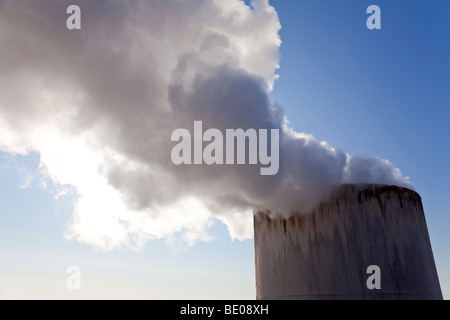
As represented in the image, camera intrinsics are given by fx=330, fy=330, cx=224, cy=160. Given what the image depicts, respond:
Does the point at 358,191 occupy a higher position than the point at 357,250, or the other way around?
the point at 358,191

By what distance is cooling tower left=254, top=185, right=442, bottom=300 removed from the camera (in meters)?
6.81

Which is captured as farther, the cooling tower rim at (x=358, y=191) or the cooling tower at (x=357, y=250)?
the cooling tower rim at (x=358, y=191)

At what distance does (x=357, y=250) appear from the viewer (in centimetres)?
696

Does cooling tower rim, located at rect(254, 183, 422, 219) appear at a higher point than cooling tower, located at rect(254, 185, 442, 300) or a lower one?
higher

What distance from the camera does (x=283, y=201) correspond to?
8211mm

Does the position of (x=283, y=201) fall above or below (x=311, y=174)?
below

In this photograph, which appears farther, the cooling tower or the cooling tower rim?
the cooling tower rim

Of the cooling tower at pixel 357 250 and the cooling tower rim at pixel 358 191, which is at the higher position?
the cooling tower rim at pixel 358 191

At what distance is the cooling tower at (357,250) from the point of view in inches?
268

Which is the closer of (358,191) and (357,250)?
(357,250)

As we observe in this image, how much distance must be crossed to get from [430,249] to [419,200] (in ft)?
3.73
